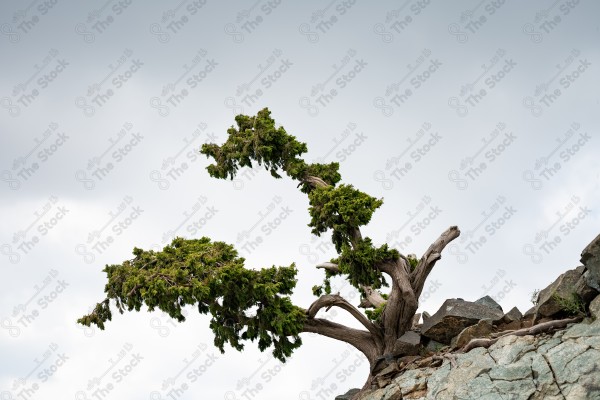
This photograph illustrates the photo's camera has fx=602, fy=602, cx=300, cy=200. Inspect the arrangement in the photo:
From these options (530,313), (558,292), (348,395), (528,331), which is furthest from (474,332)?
(348,395)

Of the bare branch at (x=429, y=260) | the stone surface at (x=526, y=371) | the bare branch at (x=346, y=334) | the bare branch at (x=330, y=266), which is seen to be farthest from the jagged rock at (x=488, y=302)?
the bare branch at (x=330, y=266)

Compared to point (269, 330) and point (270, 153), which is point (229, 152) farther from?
point (269, 330)

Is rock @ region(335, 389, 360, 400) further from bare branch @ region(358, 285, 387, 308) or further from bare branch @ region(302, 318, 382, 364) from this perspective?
bare branch @ region(358, 285, 387, 308)

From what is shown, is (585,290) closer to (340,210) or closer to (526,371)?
(526,371)

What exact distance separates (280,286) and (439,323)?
5.35m

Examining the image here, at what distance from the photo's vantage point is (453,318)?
19.6 m

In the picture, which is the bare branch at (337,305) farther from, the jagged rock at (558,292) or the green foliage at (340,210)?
the jagged rock at (558,292)

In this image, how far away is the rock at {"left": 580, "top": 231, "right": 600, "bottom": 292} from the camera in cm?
1587

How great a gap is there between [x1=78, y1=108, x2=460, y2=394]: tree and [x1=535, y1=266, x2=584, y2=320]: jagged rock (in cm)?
446

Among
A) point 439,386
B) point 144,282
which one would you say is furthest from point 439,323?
point 144,282

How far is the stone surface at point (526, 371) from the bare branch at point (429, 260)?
3888 mm

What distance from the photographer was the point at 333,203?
66.5 ft

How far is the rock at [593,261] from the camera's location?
1587cm

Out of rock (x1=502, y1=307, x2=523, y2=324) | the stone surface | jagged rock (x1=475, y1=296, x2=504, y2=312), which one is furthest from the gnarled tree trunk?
the stone surface
